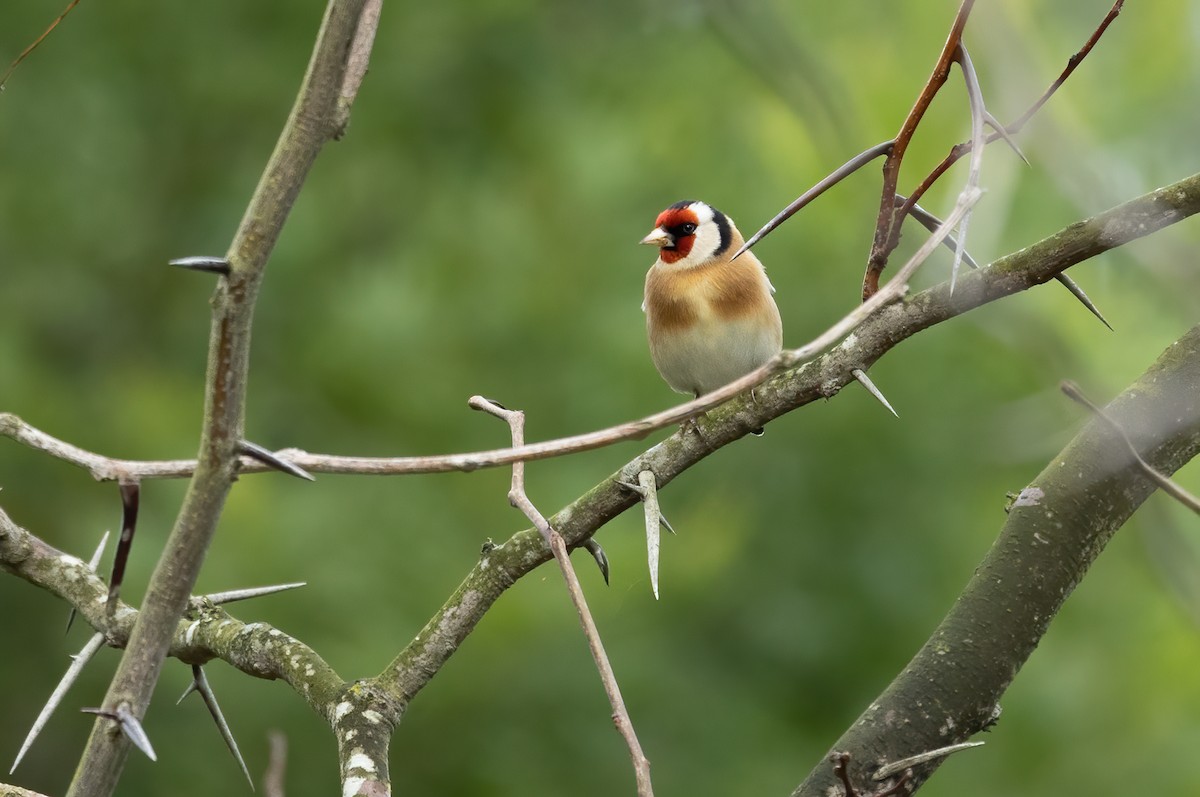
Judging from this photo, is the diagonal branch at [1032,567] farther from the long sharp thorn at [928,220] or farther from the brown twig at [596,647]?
the brown twig at [596,647]

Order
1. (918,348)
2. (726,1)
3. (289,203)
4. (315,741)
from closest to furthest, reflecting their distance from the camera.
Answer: (289,203) < (726,1) < (315,741) < (918,348)

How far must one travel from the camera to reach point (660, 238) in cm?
434

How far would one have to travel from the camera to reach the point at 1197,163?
140 inches

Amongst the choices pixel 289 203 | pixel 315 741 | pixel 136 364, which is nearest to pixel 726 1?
pixel 289 203

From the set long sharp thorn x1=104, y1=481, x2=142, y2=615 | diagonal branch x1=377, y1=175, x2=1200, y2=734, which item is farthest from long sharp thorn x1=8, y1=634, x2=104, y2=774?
long sharp thorn x1=104, y1=481, x2=142, y2=615

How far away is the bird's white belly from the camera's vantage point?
13.4 feet

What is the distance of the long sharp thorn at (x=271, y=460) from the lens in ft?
3.97

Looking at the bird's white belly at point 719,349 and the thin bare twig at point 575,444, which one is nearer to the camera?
the thin bare twig at point 575,444

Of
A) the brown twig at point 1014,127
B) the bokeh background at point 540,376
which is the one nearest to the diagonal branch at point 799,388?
the brown twig at point 1014,127

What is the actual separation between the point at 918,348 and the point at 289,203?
18.7 feet

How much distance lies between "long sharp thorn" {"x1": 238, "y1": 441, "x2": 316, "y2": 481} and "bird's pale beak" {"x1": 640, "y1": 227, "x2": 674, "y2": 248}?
9.88 feet

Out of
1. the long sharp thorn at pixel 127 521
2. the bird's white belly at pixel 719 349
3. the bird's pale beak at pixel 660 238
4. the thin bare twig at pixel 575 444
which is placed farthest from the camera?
the bird's pale beak at pixel 660 238

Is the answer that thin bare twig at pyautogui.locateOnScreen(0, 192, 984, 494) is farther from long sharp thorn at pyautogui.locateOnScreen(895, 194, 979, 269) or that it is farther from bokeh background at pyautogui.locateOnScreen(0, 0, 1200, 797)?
bokeh background at pyautogui.locateOnScreen(0, 0, 1200, 797)

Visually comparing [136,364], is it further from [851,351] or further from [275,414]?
[851,351]
